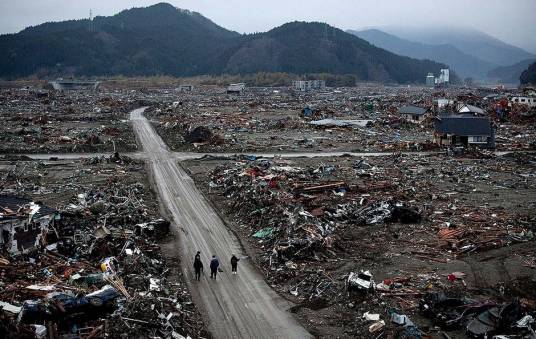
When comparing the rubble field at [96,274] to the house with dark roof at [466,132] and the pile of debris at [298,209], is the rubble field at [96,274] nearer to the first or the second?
the pile of debris at [298,209]

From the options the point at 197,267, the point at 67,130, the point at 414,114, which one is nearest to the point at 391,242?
the point at 197,267

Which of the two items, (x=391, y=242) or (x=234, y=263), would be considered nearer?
(x=234, y=263)

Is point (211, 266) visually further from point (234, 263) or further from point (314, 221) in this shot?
point (314, 221)

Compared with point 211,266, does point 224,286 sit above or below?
below

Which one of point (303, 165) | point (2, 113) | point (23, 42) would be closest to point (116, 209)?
point (303, 165)

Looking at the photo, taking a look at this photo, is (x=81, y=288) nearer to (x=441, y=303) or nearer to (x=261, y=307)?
(x=261, y=307)

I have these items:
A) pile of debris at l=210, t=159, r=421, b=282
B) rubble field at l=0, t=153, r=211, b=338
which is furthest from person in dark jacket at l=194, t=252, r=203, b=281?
pile of debris at l=210, t=159, r=421, b=282

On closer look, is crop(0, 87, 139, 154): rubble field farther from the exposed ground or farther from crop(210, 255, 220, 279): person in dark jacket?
crop(210, 255, 220, 279): person in dark jacket
